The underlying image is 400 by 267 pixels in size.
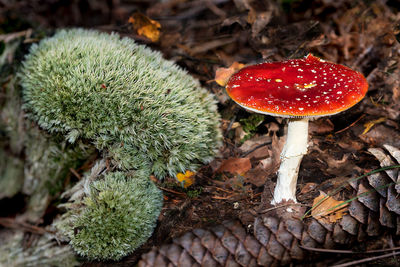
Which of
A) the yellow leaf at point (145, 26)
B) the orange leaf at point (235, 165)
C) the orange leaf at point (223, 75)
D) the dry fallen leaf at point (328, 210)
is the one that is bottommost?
the orange leaf at point (235, 165)

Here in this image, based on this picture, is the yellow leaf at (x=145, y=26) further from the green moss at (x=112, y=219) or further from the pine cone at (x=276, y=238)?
the pine cone at (x=276, y=238)

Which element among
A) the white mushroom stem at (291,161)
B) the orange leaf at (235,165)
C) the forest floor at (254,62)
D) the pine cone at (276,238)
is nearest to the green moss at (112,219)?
the forest floor at (254,62)

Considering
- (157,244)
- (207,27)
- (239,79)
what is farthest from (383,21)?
(157,244)

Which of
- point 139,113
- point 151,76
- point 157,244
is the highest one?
point 151,76

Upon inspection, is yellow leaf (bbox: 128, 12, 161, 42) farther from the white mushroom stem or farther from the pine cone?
the pine cone

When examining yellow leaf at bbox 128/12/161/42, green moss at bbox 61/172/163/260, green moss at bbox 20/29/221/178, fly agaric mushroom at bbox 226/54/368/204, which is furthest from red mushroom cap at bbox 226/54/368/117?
yellow leaf at bbox 128/12/161/42

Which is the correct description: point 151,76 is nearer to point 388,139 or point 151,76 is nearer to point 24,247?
point 24,247
